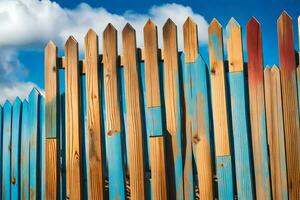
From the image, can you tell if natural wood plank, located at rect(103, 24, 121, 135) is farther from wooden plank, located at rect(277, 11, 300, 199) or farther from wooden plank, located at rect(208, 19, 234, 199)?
wooden plank, located at rect(277, 11, 300, 199)

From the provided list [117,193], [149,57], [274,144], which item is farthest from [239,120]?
[117,193]

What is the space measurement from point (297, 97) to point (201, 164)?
2.97ft

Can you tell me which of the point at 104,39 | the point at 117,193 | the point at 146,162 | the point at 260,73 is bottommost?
the point at 117,193

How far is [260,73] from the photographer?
390 centimetres

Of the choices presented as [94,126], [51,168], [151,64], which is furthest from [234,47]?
[51,168]

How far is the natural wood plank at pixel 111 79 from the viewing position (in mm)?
4238

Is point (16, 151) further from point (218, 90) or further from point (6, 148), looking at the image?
point (218, 90)

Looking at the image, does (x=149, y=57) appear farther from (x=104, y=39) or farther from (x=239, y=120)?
(x=239, y=120)

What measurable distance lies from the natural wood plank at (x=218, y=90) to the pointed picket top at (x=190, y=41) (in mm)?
116

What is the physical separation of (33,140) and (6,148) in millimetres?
501

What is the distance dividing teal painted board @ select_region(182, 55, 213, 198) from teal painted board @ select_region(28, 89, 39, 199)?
1562 millimetres

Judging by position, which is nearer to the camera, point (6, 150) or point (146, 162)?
point (146, 162)

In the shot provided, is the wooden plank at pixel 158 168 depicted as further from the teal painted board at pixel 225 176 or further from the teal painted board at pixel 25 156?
the teal painted board at pixel 25 156

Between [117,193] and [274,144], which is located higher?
[274,144]
